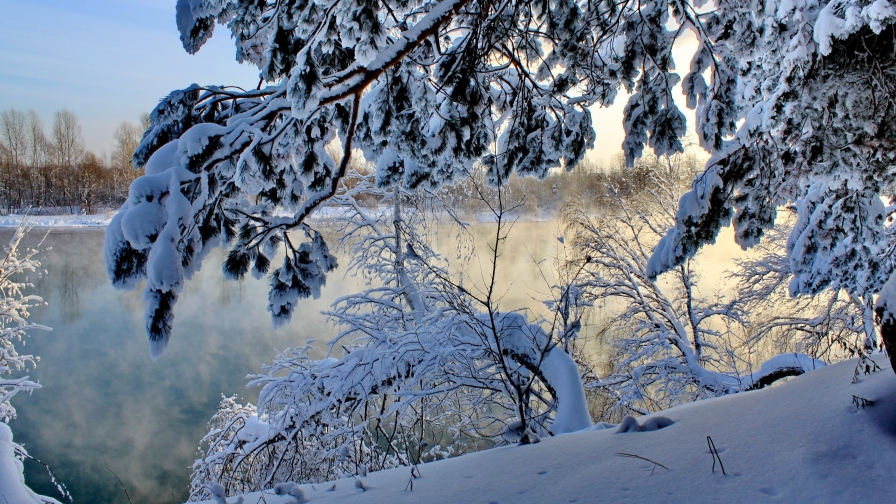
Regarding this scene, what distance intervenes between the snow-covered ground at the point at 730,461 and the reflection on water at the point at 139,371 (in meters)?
4.61

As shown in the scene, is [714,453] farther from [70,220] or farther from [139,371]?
[70,220]

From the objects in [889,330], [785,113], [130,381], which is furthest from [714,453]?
[130,381]

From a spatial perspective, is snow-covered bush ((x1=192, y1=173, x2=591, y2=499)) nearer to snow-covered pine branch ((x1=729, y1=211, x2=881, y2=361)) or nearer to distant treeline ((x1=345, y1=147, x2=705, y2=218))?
distant treeline ((x1=345, y1=147, x2=705, y2=218))

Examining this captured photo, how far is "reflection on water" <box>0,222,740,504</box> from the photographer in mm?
9867

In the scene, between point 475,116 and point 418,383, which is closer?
point 475,116

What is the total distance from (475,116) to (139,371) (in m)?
14.6

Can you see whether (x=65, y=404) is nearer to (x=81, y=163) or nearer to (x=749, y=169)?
(x=749, y=169)

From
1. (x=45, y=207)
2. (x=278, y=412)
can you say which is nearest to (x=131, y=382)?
(x=278, y=412)

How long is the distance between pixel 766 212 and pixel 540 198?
13.0 metres

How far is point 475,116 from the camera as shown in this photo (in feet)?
10.8

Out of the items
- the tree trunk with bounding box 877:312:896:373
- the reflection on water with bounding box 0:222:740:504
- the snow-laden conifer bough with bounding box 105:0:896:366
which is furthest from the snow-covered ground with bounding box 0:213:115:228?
the tree trunk with bounding box 877:312:896:373

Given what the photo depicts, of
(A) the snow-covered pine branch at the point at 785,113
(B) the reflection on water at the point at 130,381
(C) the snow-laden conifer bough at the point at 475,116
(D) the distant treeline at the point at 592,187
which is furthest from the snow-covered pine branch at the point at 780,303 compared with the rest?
(B) the reflection on water at the point at 130,381

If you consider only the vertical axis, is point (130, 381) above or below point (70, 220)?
below

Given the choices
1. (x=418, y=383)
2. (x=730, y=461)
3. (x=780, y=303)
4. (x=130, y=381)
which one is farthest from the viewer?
(x=130, y=381)
